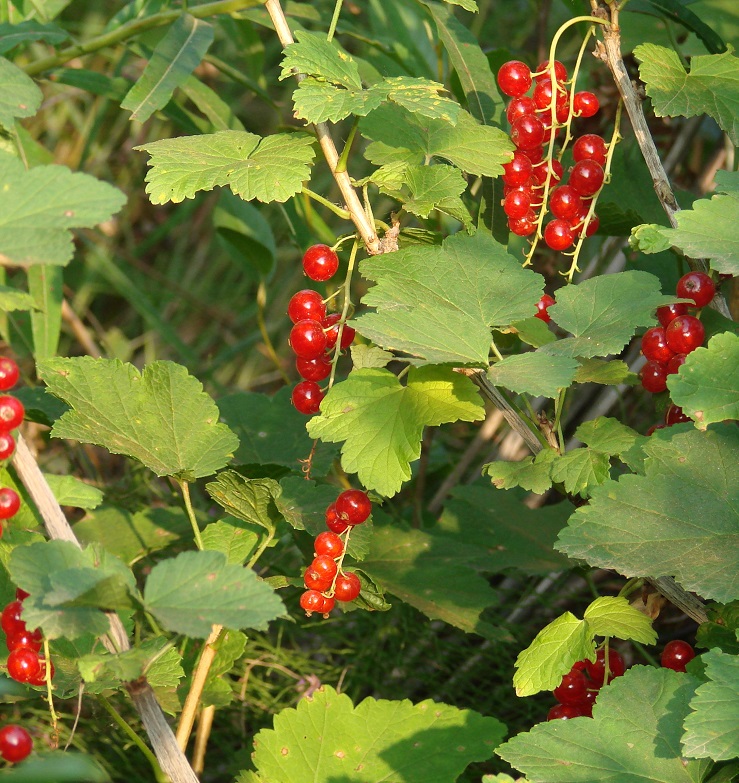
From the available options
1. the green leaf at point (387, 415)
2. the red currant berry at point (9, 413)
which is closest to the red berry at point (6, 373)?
the red currant berry at point (9, 413)

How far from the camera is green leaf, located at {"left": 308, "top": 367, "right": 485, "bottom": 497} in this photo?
38.3 inches

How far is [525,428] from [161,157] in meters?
0.48

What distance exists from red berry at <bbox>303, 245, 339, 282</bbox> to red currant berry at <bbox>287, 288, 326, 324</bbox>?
3 cm

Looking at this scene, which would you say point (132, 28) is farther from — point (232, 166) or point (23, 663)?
point (23, 663)

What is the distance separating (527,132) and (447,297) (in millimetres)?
230

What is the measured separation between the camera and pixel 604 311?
3.43ft

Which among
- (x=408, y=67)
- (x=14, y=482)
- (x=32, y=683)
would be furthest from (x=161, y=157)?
(x=408, y=67)

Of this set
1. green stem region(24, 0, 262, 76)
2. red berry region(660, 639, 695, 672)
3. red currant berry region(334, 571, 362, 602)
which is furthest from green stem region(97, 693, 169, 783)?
green stem region(24, 0, 262, 76)

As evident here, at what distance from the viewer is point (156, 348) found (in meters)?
2.80

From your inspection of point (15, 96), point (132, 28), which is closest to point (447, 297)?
point (15, 96)

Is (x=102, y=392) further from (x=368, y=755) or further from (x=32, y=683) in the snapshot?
(x=368, y=755)

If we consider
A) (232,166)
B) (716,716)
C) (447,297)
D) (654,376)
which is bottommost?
(716,716)

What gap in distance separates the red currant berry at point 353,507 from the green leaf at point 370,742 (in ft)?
0.80

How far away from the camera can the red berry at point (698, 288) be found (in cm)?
107
